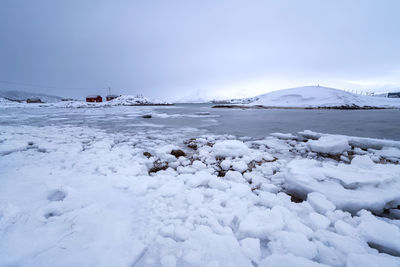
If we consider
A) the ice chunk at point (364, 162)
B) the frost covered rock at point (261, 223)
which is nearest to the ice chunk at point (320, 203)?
the frost covered rock at point (261, 223)

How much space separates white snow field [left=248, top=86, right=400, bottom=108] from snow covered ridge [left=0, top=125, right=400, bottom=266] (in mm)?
27804

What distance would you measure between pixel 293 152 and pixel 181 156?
7.05 ft

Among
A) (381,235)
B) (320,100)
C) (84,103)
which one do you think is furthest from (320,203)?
(84,103)

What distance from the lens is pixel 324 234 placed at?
4.03ft

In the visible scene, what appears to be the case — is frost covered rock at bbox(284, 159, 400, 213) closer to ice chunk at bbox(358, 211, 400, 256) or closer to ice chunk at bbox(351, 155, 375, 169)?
ice chunk at bbox(351, 155, 375, 169)

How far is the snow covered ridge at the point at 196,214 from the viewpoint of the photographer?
3.52 feet

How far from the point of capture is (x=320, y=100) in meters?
26.5

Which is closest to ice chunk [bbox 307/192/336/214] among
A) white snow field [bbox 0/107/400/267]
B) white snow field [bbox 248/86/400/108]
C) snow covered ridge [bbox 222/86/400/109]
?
white snow field [bbox 0/107/400/267]

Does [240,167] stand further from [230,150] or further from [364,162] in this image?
[364,162]

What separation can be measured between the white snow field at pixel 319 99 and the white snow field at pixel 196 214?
2787 centimetres

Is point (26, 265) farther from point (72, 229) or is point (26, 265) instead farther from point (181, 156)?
point (181, 156)

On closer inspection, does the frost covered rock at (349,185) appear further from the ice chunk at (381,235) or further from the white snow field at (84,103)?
the white snow field at (84,103)

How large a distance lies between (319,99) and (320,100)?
432 mm

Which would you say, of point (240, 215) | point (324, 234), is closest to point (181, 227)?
point (240, 215)
